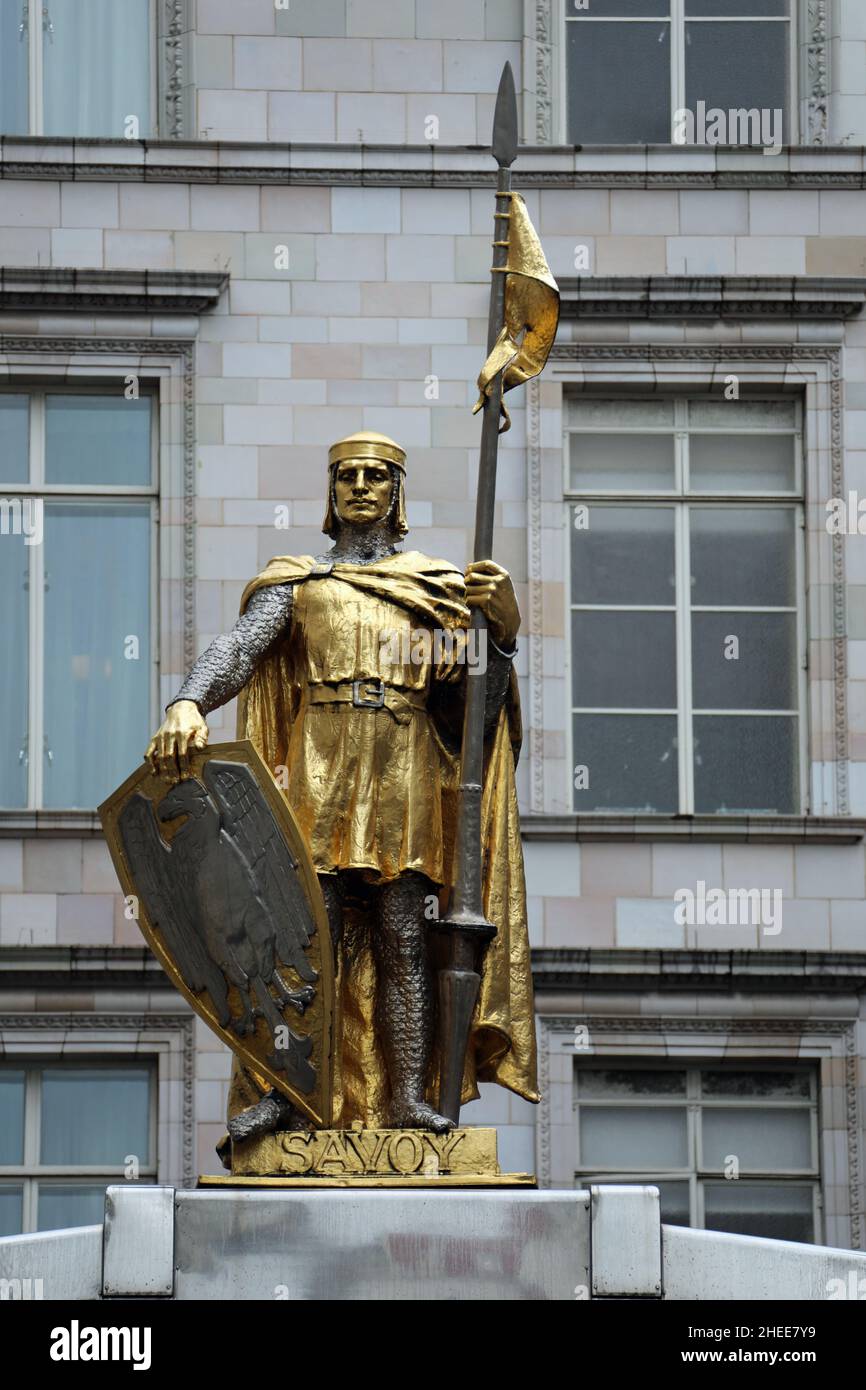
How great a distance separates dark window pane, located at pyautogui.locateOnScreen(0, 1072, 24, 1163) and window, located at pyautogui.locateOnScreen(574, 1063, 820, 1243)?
10.8 ft

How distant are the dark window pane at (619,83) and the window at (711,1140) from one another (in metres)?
5.97

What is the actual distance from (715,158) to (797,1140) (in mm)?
6174

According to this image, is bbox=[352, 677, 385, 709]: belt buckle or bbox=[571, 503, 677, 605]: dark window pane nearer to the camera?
bbox=[352, 677, 385, 709]: belt buckle

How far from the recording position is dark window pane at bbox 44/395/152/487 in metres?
22.9

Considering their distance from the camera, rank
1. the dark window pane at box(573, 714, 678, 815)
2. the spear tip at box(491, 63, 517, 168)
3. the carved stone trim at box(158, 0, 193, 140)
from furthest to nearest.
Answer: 1. the carved stone trim at box(158, 0, 193, 140)
2. the dark window pane at box(573, 714, 678, 815)
3. the spear tip at box(491, 63, 517, 168)

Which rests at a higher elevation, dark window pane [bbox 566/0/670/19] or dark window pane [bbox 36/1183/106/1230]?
dark window pane [bbox 566/0/670/19]

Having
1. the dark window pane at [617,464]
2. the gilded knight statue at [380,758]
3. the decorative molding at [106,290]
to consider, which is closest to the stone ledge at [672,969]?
the dark window pane at [617,464]

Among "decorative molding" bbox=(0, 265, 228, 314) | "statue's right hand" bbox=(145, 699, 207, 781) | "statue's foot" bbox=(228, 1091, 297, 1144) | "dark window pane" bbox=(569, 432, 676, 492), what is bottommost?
"statue's foot" bbox=(228, 1091, 297, 1144)

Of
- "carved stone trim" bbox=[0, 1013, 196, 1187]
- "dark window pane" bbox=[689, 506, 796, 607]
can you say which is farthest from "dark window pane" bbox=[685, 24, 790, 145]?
"carved stone trim" bbox=[0, 1013, 196, 1187]

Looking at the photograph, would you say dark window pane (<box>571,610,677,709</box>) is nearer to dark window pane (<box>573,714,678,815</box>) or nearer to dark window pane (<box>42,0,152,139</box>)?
dark window pane (<box>573,714,678,815</box>)

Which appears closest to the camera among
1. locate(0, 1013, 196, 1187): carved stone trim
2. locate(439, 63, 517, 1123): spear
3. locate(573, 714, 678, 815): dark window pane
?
locate(439, 63, 517, 1123): spear

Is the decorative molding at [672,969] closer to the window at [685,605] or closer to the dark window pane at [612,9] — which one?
the window at [685,605]

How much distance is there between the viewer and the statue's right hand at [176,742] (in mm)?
14891
